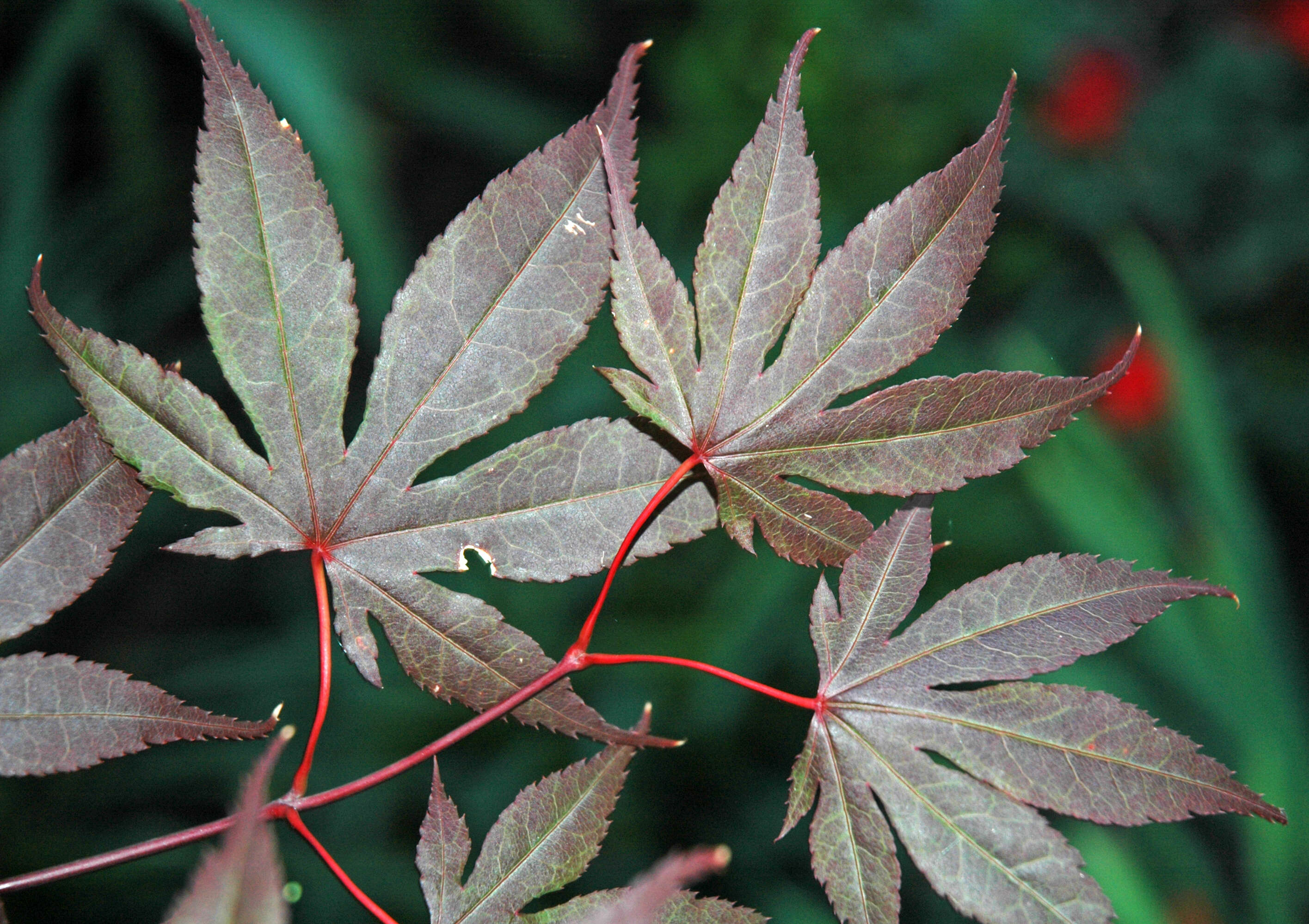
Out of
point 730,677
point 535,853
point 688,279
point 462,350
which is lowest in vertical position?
point 535,853

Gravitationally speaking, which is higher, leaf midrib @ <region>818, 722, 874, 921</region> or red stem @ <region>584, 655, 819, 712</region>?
red stem @ <region>584, 655, 819, 712</region>

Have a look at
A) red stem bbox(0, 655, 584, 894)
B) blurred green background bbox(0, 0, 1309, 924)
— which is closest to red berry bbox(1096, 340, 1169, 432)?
blurred green background bbox(0, 0, 1309, 924)

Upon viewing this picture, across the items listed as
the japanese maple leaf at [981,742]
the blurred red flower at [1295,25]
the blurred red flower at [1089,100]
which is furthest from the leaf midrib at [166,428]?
the blurred red flower at [1295,25]

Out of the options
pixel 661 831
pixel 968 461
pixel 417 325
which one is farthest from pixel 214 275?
pixel 661 831

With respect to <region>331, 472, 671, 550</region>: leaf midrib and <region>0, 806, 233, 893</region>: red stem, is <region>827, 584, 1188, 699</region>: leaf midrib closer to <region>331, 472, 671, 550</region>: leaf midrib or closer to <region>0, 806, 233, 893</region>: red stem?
<region>331, 472, 671, 550</region>: leaf midrib

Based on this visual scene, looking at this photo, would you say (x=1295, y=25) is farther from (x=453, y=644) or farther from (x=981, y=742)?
(x=453, y=644)

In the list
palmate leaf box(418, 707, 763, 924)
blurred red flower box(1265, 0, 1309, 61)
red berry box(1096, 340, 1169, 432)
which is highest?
blurred red flower box(1265, 0, 1309, 61)

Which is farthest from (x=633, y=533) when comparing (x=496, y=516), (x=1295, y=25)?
(x=1295, y=25)

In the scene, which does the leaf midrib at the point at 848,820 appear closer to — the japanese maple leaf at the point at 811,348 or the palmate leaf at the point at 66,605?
the japanese maple leaf at the point at 811,348
